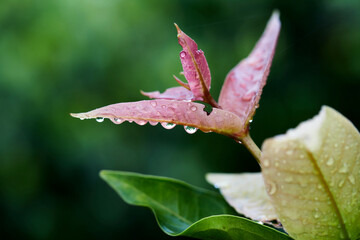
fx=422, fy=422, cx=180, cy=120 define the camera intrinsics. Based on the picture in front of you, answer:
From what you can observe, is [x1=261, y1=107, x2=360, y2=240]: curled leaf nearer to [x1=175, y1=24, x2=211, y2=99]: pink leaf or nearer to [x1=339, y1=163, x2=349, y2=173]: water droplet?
[x1=339, y1=163, x2=349, y2=173]: water droplet

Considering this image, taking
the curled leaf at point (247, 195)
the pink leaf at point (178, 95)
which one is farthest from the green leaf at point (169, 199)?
Result: the pink leaf at point (178, 95)

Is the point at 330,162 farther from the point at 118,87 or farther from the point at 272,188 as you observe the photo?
the point at 118,87

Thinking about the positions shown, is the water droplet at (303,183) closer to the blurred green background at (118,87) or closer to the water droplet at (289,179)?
the water droplet at (289,179)

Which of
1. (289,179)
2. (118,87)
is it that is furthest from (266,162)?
(118,87)

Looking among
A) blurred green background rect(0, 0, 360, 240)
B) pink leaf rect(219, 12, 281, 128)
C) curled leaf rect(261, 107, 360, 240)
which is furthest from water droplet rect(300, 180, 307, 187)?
blurred green background rect(0, 0, 360, 240)

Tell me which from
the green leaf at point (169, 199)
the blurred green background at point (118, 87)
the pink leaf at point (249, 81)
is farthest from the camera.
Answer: the blurred green background at point (118, 87)

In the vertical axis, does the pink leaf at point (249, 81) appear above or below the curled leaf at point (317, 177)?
above
